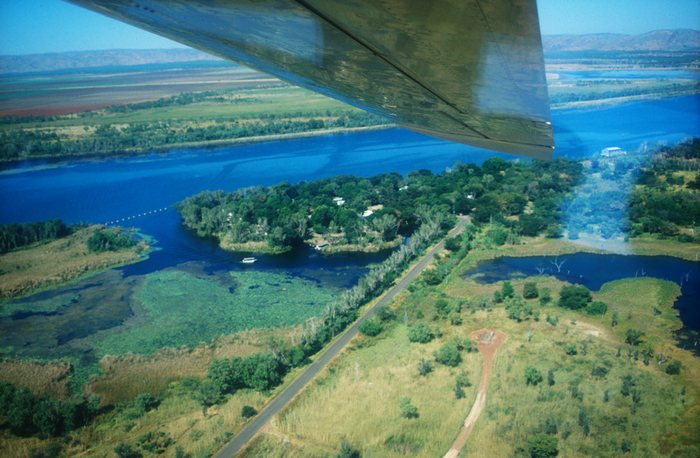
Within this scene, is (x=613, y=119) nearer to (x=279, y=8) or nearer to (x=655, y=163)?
(x=655, y=163)

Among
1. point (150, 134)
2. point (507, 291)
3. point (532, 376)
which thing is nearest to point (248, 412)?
point (532, 376)

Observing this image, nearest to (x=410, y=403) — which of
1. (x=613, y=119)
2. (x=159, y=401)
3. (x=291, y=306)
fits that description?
(x=159, y=401)

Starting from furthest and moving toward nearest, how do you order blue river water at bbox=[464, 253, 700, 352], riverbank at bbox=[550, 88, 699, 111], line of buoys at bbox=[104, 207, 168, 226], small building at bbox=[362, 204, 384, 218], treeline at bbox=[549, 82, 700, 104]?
treeline at bbox=[549, 82, 700, 104]
riverbank at bbox=[550, 88, 699, 111]
line of buoys at bbox=[104, 207, 168, 226]
small building at bbox=[362, 204, 384, 218]
blue river water at bbox=[464, 253, 700, 352]

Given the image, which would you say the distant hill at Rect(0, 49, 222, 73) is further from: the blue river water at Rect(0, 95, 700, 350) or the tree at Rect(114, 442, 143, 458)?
the tree at Rect(114, 442, 143, 458)

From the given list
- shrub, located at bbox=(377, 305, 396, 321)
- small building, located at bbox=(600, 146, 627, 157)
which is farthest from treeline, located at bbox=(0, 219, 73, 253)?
small building, located at bbox=(600, 146, 627, 157)

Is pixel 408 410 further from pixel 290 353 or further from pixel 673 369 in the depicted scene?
pixel 673 369
